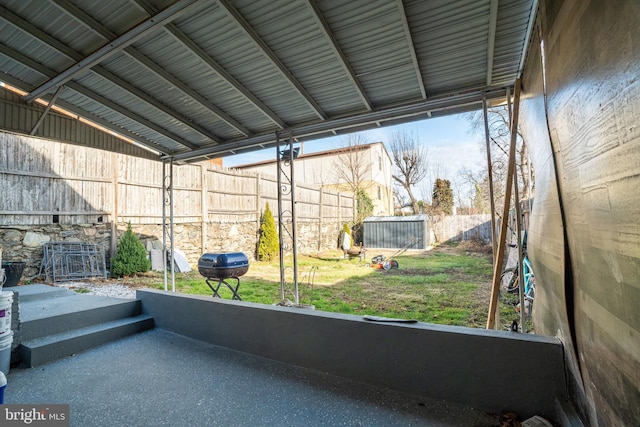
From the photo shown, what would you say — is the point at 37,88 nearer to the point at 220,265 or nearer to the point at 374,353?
the point at 220,265

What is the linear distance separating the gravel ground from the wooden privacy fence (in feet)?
4.95

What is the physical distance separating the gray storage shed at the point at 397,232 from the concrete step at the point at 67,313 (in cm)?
981

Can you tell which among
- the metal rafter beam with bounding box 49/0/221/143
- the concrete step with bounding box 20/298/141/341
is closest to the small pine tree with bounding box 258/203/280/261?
the metal rafter beam with bounding box 49/0/221/143

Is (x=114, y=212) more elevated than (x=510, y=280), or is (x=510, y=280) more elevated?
(x=114, y=212)

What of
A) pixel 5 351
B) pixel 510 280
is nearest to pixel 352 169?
pixel 510 280

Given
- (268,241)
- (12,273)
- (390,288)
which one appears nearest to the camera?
(12,273)

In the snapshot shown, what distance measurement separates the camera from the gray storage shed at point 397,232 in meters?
12.0

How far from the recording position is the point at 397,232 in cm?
1231

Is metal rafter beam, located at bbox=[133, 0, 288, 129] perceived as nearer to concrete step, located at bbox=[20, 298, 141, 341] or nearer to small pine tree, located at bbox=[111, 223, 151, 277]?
concrete step, located at bbox=[20, 298, 141, 341]

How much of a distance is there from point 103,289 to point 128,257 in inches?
49.9

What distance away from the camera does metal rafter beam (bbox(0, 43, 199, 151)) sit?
2.79 metres

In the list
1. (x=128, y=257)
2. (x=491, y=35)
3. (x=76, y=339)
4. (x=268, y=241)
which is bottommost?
(x=76, y=339)

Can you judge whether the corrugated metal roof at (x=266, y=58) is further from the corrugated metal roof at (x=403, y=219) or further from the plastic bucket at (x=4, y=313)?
the corrugated metal roof at (x=403, y=219)

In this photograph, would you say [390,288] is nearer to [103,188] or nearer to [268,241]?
[268,241]
